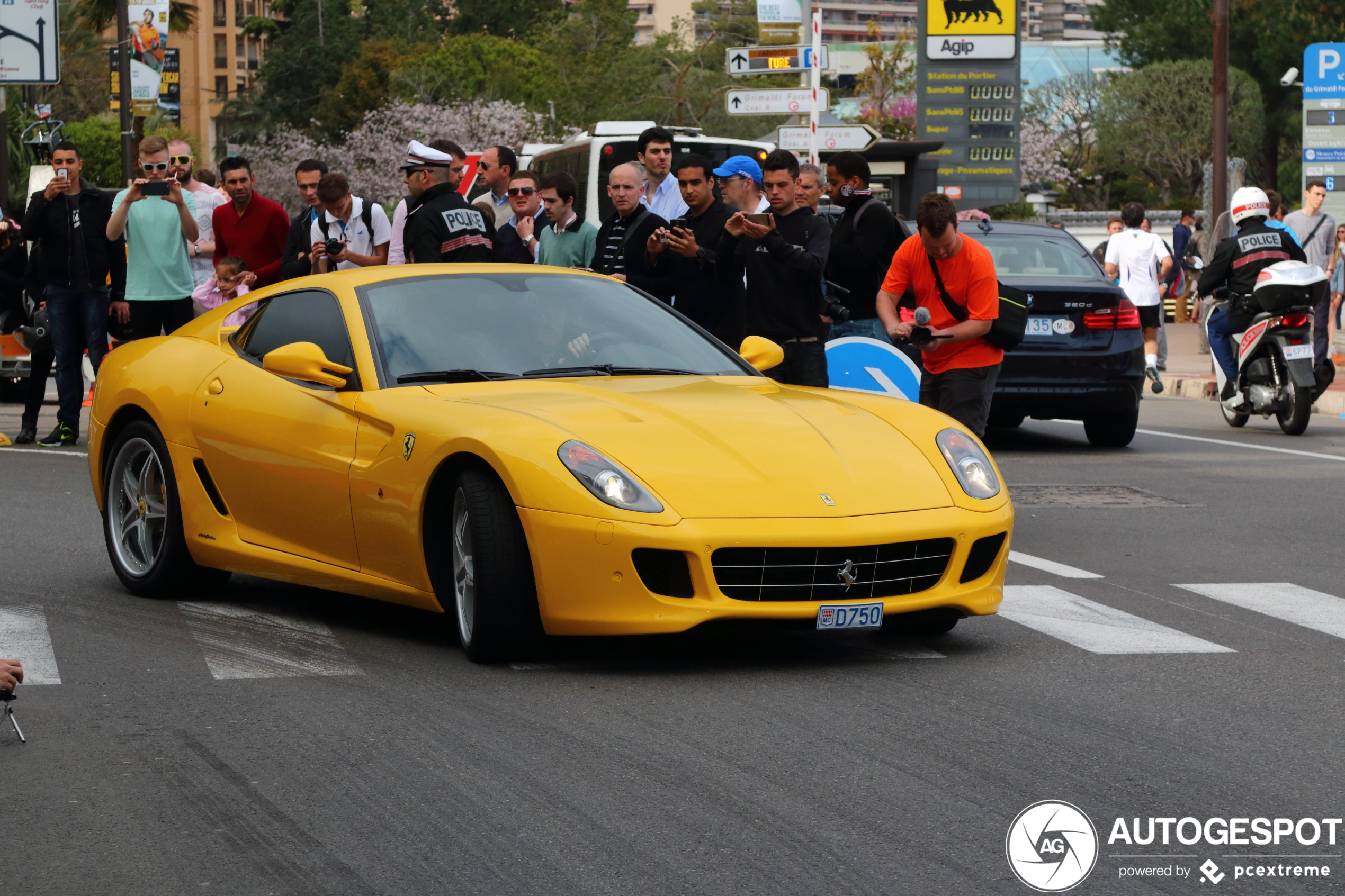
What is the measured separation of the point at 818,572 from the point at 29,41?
20.1 m

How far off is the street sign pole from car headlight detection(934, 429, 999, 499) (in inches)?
633

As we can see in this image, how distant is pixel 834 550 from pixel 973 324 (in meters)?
3.26

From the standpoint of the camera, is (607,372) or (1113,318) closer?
(607,372)

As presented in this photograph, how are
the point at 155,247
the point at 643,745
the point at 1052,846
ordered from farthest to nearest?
the point at 155,247
the point at 643,745
the point at 1052,846

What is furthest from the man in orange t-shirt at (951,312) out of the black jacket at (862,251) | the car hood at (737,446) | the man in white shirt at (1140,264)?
the man in white shirt at (1140,264)

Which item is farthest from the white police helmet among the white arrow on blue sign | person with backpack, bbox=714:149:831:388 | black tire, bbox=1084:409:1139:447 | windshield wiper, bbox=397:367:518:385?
windshield wiper, bbox=397:367:518:385

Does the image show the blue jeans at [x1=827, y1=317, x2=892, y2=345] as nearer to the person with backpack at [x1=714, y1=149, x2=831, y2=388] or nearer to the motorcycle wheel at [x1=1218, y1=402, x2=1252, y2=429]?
the person with backpack at [x1=714, y1=149, x2=831, y2=388]

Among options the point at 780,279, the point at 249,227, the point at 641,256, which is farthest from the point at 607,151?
the point at 780,279

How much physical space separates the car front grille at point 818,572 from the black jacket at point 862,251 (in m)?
4.14

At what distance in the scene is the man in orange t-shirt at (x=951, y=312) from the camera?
31.0ft

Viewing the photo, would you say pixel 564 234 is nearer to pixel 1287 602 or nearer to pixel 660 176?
pixel 660 176

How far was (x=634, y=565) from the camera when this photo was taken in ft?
20.6

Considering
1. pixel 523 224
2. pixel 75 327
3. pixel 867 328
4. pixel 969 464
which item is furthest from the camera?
pixel 75 327

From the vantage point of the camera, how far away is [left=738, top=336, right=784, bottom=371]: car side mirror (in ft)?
25.6
